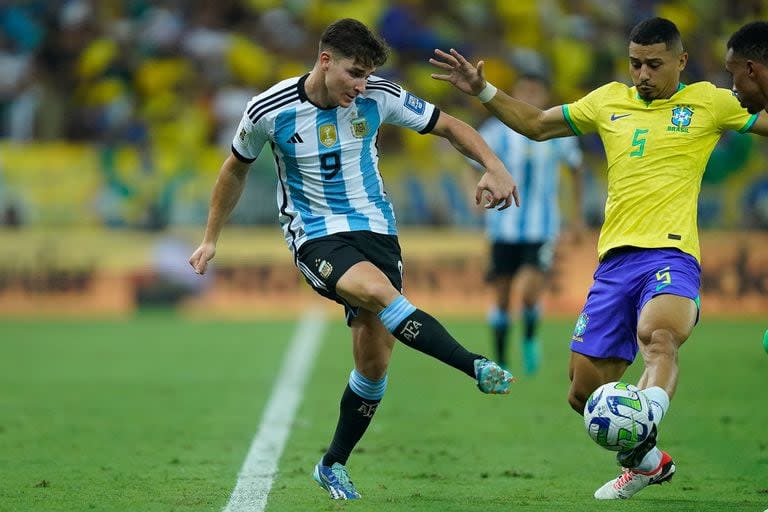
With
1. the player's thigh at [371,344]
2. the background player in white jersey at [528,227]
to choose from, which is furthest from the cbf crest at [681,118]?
the background player in white jersey at [528,227]

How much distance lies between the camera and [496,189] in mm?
5793

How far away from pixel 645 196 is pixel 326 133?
1.58 m

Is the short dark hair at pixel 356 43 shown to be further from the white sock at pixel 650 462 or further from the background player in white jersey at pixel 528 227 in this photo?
the background player in white jersey at pixel 528 227

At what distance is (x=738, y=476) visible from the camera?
254 inches

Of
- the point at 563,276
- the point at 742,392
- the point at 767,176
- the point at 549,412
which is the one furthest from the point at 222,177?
the point at 767,176

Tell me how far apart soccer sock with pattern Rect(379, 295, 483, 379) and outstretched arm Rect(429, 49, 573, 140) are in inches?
49.5

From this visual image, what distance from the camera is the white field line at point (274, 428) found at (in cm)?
588

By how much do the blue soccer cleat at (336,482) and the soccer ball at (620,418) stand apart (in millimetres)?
1280

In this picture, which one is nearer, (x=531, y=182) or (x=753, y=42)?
(x=753, y=42)

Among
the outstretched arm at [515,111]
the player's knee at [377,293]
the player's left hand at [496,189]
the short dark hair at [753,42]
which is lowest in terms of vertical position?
the player's knee at [377,293]

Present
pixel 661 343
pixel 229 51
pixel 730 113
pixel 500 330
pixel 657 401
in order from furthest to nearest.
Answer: pixel 229 51 < pixel 500 330 < pixel 730 113 < pixel 661 343 < pixel 657 401

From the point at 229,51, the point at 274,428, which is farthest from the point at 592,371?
the point at 229,51

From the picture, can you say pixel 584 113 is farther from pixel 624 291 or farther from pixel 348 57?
pixel 348 57

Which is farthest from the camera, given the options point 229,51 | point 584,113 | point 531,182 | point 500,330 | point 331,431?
point 229,51
